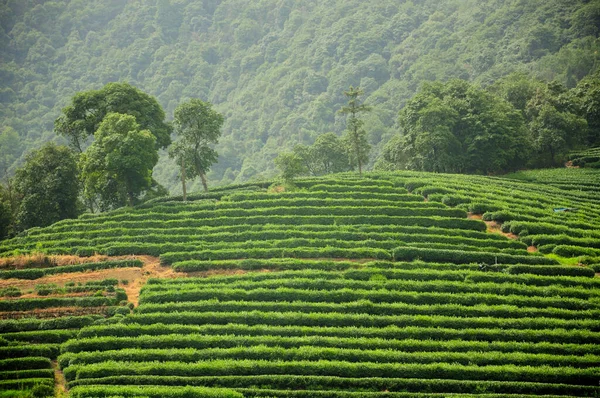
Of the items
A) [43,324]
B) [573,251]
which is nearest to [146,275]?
[43,324]

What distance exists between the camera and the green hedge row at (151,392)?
88.9 ft

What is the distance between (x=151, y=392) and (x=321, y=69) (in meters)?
155

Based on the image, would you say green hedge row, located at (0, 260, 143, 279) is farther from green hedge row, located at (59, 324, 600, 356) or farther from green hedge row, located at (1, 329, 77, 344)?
green hedge row, located at (59, 324, 600, 356)

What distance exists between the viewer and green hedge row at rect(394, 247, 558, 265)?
39250 mm

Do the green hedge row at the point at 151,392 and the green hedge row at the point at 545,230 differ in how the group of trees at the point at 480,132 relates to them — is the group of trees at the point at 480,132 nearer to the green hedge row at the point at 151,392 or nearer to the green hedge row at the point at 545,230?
the green hedge row at the point at 545,230

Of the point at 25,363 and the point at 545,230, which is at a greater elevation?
the point at 545,230

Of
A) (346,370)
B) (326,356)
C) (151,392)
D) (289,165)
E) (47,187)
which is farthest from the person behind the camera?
(289,165)

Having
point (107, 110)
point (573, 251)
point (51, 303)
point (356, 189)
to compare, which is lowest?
point (573, 251)

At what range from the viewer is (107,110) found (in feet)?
185

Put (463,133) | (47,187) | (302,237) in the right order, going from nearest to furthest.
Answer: (302,237)
(47,187)
(463,133)

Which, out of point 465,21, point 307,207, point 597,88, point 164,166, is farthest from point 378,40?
point 307,207

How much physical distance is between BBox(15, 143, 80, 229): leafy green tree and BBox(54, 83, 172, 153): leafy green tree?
4.09 meters

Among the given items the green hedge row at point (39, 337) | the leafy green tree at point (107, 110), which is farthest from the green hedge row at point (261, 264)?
the leafy green tree at point (107, 110)

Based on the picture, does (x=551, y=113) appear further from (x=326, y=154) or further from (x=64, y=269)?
(x=64, y=269)
